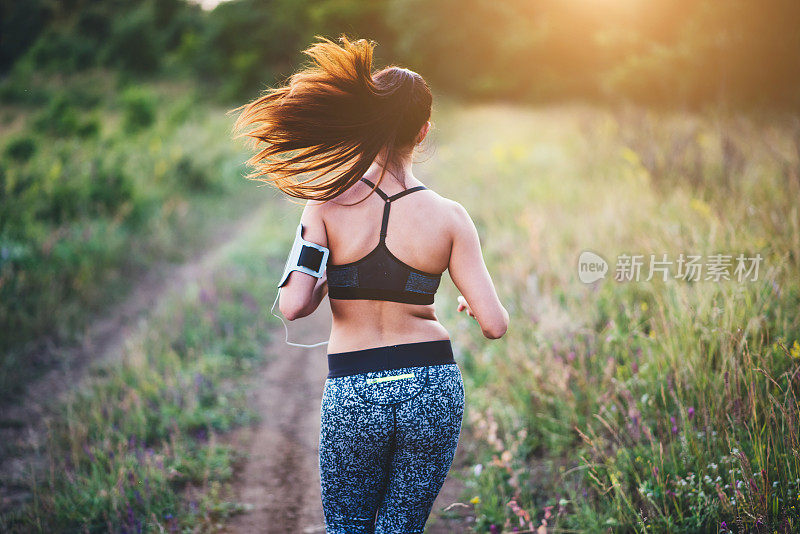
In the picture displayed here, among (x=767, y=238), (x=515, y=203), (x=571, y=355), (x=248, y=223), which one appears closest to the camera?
(x=571, y=355)

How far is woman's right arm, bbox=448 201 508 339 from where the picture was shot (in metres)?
1.77

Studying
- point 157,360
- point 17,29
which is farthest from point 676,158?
point 17,29

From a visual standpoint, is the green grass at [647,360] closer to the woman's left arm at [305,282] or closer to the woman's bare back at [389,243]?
the woman's bare back at [389,243]

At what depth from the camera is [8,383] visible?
15.7ft

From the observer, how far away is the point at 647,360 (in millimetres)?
3377

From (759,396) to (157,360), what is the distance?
4713 millimetres

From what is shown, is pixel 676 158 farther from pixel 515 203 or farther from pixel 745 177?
pixel 515 203

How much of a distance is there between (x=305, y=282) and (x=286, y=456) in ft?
8.46

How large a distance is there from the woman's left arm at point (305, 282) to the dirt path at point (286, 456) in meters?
1.98

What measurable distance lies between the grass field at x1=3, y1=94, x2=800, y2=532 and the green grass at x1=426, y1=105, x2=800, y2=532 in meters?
0.02

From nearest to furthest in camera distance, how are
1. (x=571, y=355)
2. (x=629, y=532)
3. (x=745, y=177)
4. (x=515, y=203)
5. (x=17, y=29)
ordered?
(x=629, y=532)
(x=571, y=355)
(x=745, y=177)
(x=515, y=203)
(x=17, y=29)

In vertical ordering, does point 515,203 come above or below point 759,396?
above

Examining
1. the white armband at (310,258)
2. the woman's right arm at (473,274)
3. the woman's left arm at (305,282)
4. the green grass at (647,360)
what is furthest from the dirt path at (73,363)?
the woman's right arm at (473,274)

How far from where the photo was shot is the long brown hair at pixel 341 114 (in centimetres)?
181
